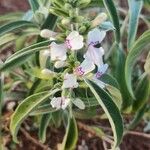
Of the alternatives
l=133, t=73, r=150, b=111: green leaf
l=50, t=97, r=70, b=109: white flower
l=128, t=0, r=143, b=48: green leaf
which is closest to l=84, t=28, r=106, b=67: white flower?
l=50, t=97, r=70, b=109: white flower

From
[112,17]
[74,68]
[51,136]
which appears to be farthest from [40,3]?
[51,136]

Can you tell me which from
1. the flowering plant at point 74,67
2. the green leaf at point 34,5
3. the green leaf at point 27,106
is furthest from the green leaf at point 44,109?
the green leaf at point 34,5

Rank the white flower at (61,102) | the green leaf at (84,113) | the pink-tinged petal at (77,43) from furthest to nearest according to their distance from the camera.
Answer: the green leaf at (84,113), the white flower at (61,102), the pink-tinged petal at (77,43)

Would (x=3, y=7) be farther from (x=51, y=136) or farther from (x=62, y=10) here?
(x=62, y=10)

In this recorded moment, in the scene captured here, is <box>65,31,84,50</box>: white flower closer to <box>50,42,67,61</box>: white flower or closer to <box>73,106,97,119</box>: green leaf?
<box>50,42,67,61</box>: white flower

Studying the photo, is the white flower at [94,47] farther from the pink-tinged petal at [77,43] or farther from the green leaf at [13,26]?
the green leaf at [13,26]

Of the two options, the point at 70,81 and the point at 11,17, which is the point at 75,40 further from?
the point at 11,17
